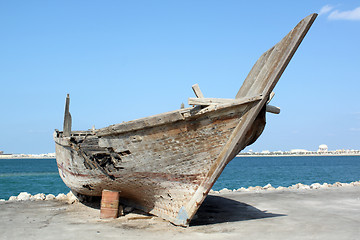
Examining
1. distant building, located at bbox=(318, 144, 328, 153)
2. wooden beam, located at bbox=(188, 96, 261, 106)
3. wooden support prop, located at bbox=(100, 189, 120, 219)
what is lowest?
distant building, located at bbox=(318, 144, 328, 153)

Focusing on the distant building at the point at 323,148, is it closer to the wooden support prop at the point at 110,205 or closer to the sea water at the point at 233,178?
the sea water at the point at 233,178

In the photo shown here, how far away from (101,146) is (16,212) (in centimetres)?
351

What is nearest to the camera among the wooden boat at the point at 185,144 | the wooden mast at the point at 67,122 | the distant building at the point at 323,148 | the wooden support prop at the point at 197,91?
the wooden boat at the point at 185,144

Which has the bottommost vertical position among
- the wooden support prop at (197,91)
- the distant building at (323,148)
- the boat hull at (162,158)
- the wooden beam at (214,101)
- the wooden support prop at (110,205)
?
the distant building at (323,148)

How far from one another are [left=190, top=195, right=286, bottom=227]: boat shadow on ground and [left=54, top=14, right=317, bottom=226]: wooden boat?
972mm

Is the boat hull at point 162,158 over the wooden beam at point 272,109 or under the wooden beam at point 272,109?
under

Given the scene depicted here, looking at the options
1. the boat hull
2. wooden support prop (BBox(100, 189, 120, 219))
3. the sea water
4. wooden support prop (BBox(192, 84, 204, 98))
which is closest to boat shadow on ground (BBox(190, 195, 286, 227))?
the boat hull

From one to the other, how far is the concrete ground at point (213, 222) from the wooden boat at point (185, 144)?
0.60 metres

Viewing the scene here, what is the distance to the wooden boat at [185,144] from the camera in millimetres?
6570

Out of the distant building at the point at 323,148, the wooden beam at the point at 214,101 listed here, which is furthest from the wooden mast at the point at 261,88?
the distant building at the point at 323,148

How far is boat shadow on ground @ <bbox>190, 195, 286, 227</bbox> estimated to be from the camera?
806cm

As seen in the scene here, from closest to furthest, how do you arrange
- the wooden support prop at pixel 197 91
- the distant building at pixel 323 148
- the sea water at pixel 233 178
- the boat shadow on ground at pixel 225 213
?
the wooden support prop at pixel 197 91, the boat shadow on ground at pixel 225 213, the sea water at pixel 233 178, the distant building at pixel 323 148

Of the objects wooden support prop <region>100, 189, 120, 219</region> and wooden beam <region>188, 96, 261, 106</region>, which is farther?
wooden support prop <region>100, 189, 120, 219</region>

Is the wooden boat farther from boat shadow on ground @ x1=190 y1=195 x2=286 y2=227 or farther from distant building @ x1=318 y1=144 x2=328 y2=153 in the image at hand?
distant building @ x1=318 y1=144 x2=328 y2=153
